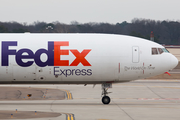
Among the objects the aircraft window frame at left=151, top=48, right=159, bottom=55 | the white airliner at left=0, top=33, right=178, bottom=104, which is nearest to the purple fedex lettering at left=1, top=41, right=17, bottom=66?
the white airliner at left=0, top=33, right=178, bottom=104

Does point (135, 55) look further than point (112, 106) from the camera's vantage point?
Yes

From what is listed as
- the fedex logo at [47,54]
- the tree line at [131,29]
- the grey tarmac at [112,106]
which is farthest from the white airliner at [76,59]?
the tree line at [131,29]

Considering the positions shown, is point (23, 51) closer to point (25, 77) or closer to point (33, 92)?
point (25, 77)

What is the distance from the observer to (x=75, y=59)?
87.7 feet

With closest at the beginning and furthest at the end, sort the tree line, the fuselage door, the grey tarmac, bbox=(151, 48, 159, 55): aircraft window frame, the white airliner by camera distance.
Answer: the grey tarmac → the white airliner → the fuselage door → bbox=(151, 48, 159, 55): aircraft window frame → the tree line

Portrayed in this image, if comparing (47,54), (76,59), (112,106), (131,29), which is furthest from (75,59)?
(131,29)

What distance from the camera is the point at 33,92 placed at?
35812 millimetres

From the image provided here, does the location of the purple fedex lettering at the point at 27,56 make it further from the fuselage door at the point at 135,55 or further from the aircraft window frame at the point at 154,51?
the aircraft window frame at the point at 154,51

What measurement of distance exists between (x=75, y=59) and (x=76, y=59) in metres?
0.08

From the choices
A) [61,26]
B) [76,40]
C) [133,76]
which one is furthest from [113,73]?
[61,26]

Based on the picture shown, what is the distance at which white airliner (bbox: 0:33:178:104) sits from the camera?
26.7 meters

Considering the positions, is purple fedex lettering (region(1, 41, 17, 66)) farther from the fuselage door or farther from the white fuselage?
the fuselage door

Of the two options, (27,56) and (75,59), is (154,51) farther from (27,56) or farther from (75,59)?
(27,56)

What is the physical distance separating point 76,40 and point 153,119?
951cm
